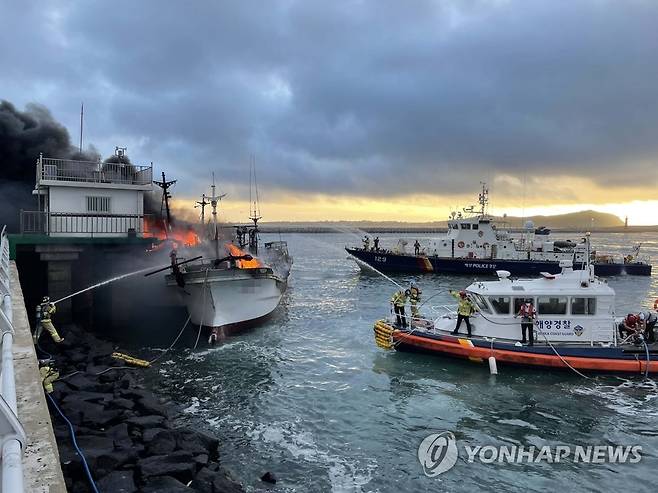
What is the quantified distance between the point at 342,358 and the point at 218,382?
206 inches

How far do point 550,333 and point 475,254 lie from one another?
34728 millimetres

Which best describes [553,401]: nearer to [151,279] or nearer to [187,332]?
[187,332]

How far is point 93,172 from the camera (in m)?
25.5

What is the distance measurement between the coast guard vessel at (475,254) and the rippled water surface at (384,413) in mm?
31086

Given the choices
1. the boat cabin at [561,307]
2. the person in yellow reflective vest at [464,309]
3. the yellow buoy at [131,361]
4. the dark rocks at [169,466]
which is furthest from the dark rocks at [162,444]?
the boat cabin at [561,307]

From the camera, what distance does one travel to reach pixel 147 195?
36.7m

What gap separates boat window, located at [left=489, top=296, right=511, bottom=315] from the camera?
1844cm

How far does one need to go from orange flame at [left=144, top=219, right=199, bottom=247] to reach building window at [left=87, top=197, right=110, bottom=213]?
197cm

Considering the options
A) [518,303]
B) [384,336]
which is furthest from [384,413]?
[518,303]

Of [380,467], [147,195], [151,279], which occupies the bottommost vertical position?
[380,467]

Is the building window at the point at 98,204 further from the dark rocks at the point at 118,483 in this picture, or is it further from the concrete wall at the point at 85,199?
the dark rocks at the point at 118,483

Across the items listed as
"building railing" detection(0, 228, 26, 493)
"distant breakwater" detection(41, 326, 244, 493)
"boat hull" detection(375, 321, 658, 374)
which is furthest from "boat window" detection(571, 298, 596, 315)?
"building railing" detection(0, 228, 26, 493)

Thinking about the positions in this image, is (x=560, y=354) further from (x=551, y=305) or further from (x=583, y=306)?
(x=583, y=306)

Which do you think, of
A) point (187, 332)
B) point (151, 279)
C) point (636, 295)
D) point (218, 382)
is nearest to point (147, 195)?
point (151, 279)
